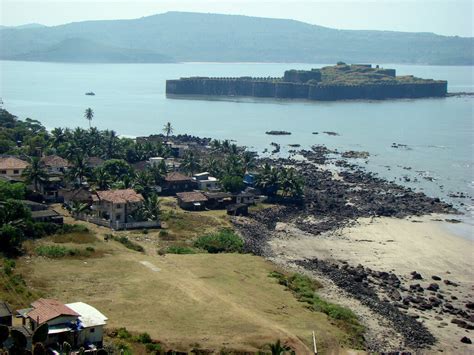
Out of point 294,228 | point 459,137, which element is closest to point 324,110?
point 459,137

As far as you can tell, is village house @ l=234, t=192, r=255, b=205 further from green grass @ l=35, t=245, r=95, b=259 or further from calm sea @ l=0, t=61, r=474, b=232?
calm sea @ l=0, t=61, r=474, b=232

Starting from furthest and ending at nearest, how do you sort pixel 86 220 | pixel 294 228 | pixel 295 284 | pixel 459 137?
pixel 459 137, pixel 294 228, pixel 86 220, pixel 295 284

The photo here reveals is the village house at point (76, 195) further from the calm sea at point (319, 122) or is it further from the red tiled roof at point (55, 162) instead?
the calm sea at point (319, 122)

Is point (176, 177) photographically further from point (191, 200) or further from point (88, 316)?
point (88, 316)

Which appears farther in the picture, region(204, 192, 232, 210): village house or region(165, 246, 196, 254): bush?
region(204, 192, 232, 210): village house

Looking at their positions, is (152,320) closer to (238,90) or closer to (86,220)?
(86,220)

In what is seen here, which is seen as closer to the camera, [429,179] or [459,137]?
[429,179]

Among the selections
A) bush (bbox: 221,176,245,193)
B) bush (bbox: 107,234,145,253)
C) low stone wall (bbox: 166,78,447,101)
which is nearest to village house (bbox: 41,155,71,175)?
bush (bbox: 221,176,245,193)
